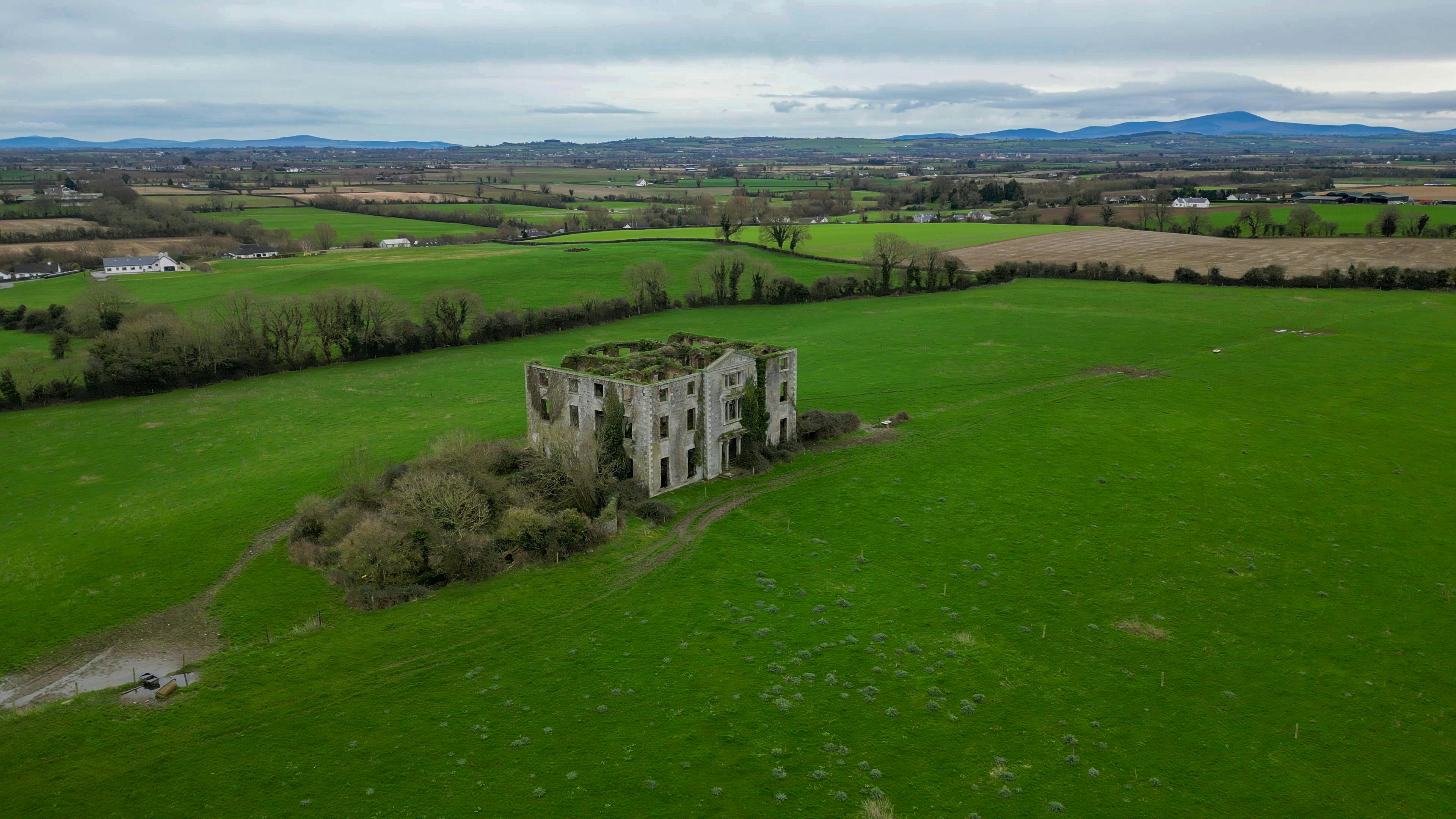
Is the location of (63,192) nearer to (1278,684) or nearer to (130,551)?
(130,551)

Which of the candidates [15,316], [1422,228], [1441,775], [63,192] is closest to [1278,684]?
[1441,775]

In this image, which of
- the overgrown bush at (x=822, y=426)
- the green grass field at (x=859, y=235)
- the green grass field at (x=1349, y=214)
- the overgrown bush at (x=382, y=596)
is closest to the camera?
the overgrown bush at (x=382, y=596)

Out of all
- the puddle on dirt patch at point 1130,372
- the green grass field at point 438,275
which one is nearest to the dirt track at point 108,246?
the green grass field at point 438,275

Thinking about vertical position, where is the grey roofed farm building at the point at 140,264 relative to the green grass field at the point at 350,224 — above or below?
below

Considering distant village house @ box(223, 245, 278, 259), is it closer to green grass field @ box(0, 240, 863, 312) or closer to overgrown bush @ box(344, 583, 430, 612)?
green grass field @ box(0, 240, 863, 312)

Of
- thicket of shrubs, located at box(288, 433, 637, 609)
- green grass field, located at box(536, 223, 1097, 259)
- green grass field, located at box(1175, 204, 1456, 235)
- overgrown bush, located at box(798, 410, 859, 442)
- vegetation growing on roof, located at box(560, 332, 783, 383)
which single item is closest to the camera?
thicket of shrubs, located at box(288, 433, 637, 609)

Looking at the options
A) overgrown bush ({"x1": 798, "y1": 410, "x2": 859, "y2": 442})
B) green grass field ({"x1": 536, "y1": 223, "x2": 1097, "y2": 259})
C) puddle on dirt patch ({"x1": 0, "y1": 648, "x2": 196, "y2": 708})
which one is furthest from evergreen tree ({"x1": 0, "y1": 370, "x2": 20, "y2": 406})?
green grass field ({"x1": 536, "y1": 223, "x2": 1097, "y2": 259})

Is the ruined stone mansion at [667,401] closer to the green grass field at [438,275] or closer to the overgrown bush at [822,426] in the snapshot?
the overgrown bush at [822,426]
